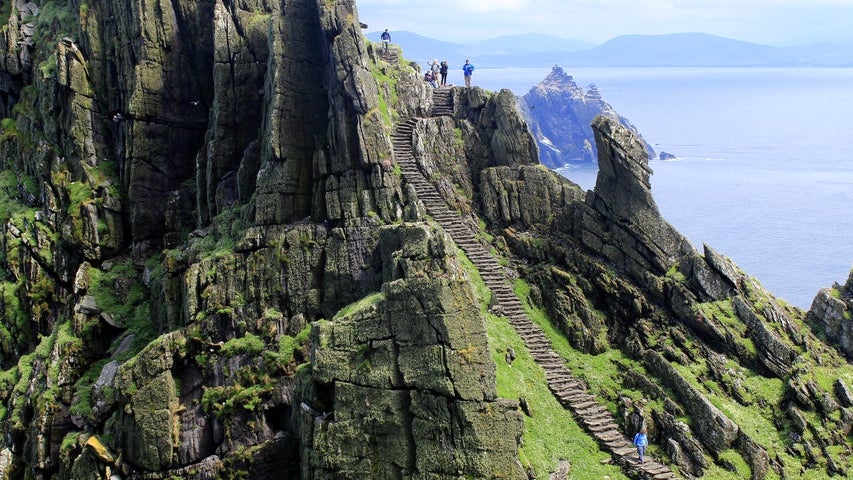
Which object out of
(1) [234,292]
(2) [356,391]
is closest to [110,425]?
(1) [234,292]

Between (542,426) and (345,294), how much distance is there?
12940 mm

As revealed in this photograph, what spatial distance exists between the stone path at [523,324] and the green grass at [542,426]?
572 millimetres

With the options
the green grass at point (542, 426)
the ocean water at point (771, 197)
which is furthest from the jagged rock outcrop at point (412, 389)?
the ocean water at point (771, 197)

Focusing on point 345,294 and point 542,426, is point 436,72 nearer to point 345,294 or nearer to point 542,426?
point 345,294

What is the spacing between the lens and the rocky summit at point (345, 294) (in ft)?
121

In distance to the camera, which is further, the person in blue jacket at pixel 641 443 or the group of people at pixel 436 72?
the group of people at pixel 436 72

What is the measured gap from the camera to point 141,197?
57906 mm

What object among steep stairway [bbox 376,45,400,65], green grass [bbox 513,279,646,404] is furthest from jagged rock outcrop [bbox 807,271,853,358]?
steep stairway [bbox 376,45,400,65]

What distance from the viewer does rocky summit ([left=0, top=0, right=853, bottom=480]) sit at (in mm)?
36906

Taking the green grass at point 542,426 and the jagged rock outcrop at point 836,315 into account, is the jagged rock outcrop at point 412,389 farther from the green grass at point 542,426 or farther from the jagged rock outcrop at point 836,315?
the jagged rock outcrop at point 836,315

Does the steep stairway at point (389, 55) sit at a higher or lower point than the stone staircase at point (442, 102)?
higher

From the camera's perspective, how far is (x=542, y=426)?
40.0 metres

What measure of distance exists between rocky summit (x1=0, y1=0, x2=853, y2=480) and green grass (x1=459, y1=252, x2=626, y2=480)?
0.49 feet

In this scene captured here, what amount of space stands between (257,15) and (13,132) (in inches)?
1012
